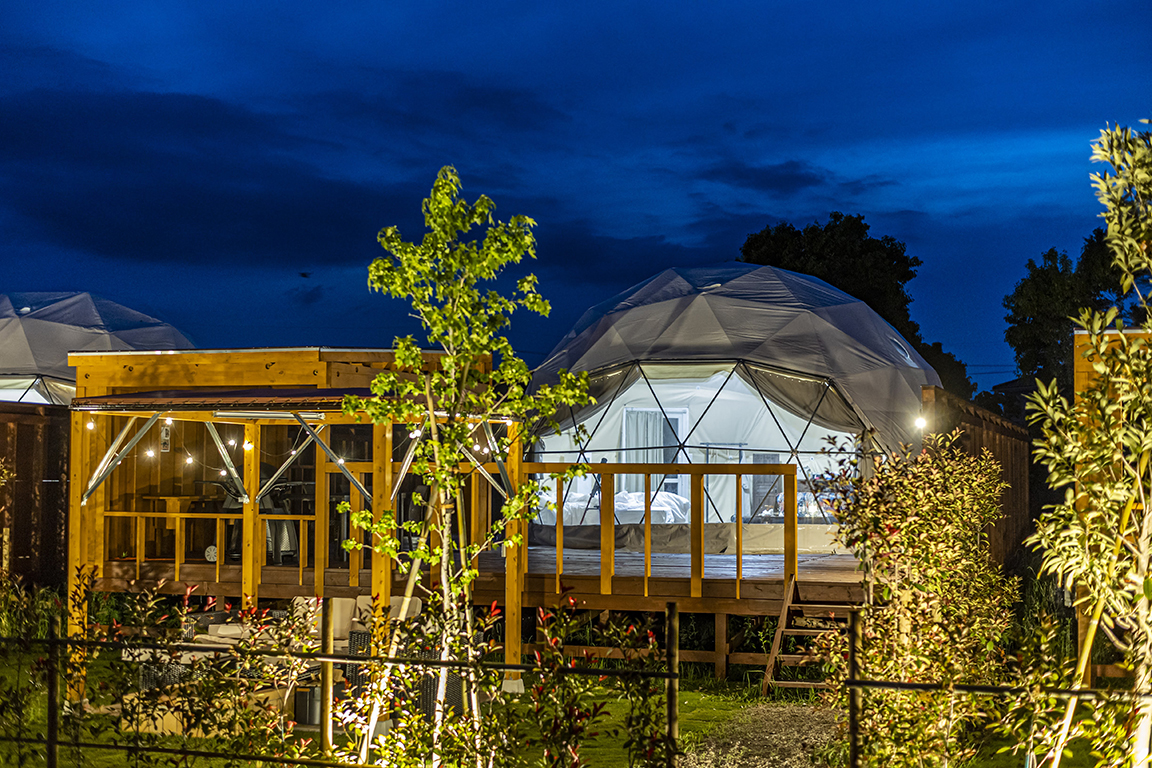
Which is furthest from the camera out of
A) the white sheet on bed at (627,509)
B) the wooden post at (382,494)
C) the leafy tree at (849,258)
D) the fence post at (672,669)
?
the leafy tree at (849,258)

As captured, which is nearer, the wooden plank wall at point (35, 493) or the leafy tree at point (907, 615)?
the leafy tree at point (907, 615)

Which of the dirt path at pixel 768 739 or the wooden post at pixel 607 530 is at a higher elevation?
the wooden post at pixel 607 530

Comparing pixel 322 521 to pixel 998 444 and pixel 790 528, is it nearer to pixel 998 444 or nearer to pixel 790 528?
pixel 790 528

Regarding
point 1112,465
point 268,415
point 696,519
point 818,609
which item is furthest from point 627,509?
point 1112,465

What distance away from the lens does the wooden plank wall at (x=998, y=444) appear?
948 cm

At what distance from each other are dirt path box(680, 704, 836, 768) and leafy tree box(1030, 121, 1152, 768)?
3.27m

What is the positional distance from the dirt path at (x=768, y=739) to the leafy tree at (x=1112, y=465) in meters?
3.27

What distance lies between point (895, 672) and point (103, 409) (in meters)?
6.71

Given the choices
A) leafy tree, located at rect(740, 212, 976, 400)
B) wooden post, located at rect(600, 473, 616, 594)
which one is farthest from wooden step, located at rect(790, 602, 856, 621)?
leafy tree, located at rect(740, 212, 976, 400)

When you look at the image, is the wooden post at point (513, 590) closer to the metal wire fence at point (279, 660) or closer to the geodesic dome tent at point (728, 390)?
the metal wire fence at point (279, 660)

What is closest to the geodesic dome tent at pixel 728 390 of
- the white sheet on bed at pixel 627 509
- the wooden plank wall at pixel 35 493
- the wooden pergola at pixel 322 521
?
the white sheet on bed at pixel 627 509

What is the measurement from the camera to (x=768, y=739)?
7551mm

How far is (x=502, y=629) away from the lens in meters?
10.9

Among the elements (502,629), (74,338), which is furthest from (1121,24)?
(74,338)
